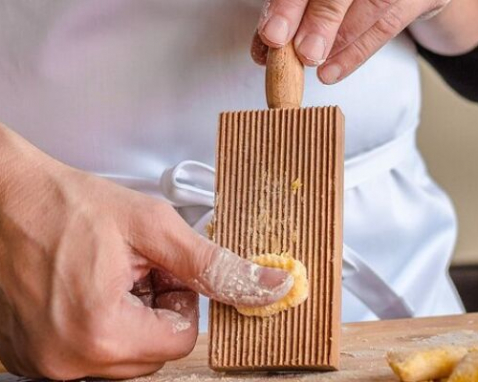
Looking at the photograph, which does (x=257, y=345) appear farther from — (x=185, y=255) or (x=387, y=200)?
(x=387, y=200)

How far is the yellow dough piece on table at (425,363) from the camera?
77 centimetres

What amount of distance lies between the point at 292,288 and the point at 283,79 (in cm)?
18

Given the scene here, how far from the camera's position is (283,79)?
87 cm

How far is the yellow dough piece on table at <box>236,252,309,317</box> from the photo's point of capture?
2.63 ft

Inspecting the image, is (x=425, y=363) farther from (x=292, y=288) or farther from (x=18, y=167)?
(x=18, y=167)

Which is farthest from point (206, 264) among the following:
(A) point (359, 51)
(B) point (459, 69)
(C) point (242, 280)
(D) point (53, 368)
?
(B) point (459, 69)

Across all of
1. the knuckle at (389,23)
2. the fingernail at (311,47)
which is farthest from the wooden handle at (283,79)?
the knuckle at (389,23)

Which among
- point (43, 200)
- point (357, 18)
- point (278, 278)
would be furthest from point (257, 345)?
point (357, 18)

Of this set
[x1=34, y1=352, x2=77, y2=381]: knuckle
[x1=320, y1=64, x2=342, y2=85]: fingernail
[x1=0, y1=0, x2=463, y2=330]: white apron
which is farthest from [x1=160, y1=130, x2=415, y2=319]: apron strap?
[x1=34, y1=352, x2=77, y2=381]: knuckle

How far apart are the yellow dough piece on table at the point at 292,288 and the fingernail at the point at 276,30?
0.17 m

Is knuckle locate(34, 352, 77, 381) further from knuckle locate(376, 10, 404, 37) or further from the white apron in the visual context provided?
knuckle locate(376, 10, 404, 37)

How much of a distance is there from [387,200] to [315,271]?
387mm

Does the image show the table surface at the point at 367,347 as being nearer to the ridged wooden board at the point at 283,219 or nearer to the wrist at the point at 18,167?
the ridged wooden board at the point at 283,219

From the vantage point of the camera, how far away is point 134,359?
0.83 meters
